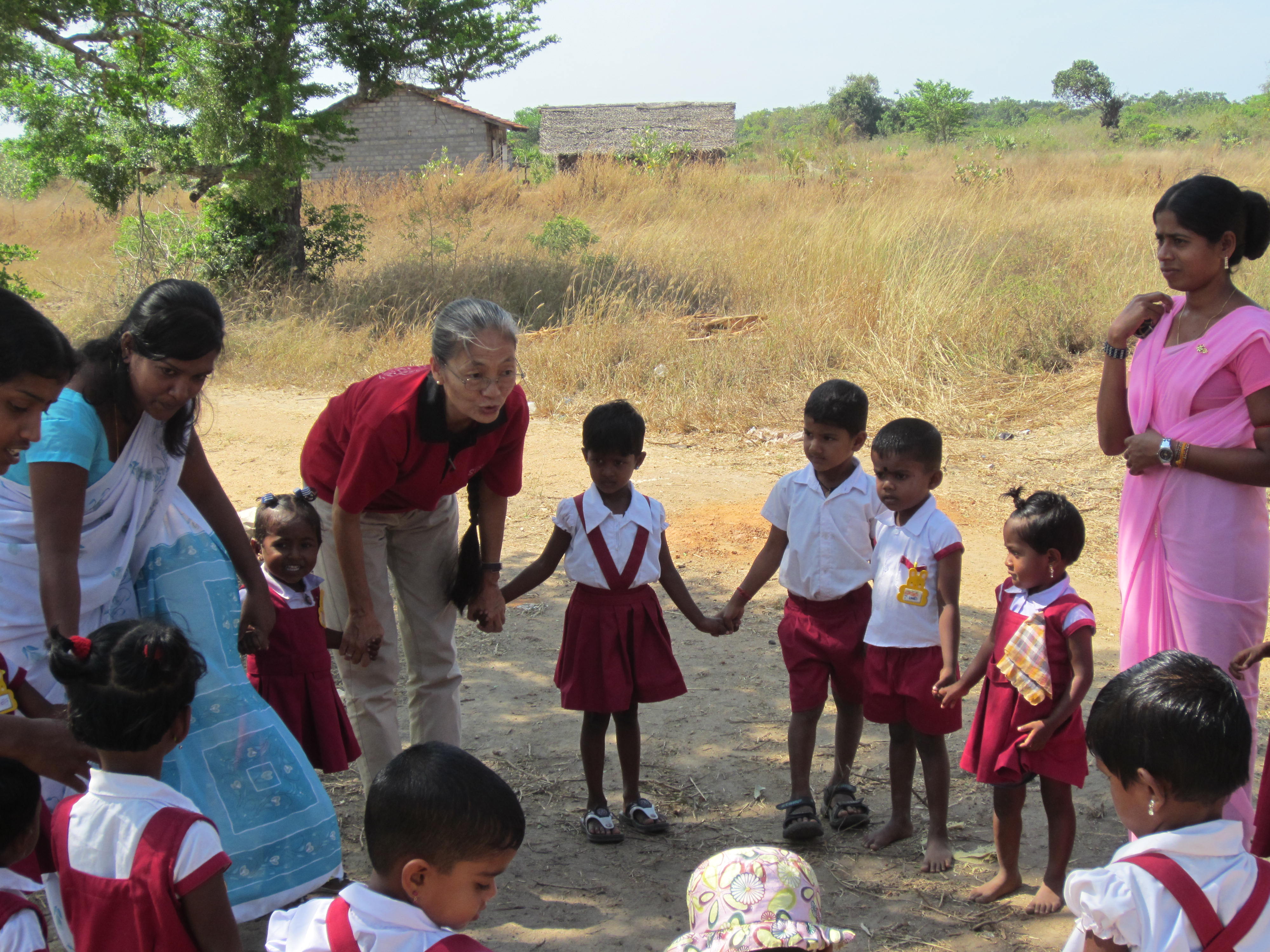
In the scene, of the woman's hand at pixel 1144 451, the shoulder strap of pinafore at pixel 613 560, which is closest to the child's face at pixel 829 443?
the shoulder strap of pinafore at pixel 613 560

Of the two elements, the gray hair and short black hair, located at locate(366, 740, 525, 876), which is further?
the gray hair

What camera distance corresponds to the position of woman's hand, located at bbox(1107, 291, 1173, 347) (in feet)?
9.30

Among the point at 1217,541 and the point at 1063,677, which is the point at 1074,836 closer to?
the point at 1063,677

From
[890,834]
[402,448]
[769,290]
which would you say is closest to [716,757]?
[890,834]

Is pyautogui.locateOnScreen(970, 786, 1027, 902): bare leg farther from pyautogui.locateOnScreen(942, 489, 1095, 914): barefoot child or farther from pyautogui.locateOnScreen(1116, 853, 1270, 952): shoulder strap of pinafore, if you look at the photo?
pyautogui.locateOnScreen(1116, 853, 1270, 952): shoulder strap of pinafore

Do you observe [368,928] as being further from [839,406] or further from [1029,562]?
[839,406]

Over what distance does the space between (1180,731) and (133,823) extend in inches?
70.9

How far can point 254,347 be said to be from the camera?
11.3 meters

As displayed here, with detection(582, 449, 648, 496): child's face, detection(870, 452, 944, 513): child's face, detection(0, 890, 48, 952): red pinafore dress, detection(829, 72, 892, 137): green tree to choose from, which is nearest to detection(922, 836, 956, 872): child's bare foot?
detection(870, 452, 944, 513): child's face

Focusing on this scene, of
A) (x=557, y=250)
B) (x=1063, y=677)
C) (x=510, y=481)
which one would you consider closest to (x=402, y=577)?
(x=510, y=481)

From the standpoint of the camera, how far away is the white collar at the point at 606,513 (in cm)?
333

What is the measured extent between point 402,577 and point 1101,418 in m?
2.27

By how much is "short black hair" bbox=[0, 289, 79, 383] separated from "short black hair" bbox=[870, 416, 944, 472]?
7.15 feet

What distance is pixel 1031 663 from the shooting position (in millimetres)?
2766
